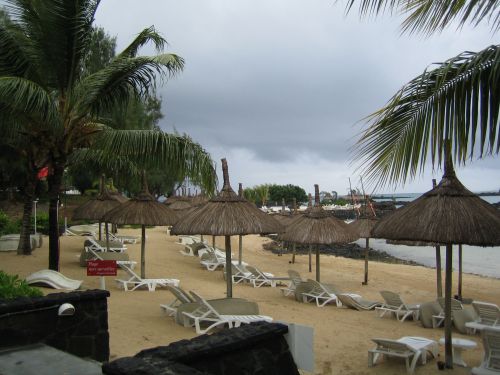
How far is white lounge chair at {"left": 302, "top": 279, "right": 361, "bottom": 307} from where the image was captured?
10.7 metres

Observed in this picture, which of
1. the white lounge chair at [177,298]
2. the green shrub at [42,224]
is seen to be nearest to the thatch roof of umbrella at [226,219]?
the white lounge chair at [177,298]

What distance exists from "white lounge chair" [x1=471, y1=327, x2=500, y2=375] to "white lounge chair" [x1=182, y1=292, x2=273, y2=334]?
286 cm

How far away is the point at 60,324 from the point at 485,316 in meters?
6.41

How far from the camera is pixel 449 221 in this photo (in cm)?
591

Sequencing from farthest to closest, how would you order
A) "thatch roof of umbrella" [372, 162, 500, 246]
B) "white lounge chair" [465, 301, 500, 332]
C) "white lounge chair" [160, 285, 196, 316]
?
"white lounge chair" [160, 285, 196, 316] → "white lounge chair" [465, 301, 500, 332] → "thatch roof of umbrella" [372, 162, 500, 246]

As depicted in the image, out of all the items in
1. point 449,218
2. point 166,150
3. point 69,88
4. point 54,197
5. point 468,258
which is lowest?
point 468,258

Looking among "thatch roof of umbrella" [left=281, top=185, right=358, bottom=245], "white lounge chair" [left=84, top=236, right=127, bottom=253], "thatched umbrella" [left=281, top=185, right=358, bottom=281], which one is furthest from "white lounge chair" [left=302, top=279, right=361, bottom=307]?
"white lounge chair" [left=84, top=236, right=127, bottom=253]

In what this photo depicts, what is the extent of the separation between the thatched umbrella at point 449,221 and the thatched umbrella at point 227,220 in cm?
234

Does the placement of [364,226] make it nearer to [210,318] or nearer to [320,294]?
[320,294]

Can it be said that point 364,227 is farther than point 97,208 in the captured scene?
No

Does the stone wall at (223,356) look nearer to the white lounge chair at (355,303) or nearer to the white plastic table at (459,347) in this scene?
the white plastic table at (459,347)

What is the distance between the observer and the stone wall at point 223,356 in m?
2.78

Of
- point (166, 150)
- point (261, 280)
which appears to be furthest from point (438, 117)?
point (261, 280)

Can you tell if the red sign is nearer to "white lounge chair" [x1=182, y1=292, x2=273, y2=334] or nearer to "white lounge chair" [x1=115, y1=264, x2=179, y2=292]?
"white lounge chair" [x1=182, y1=292, x2=273, y2=334]
